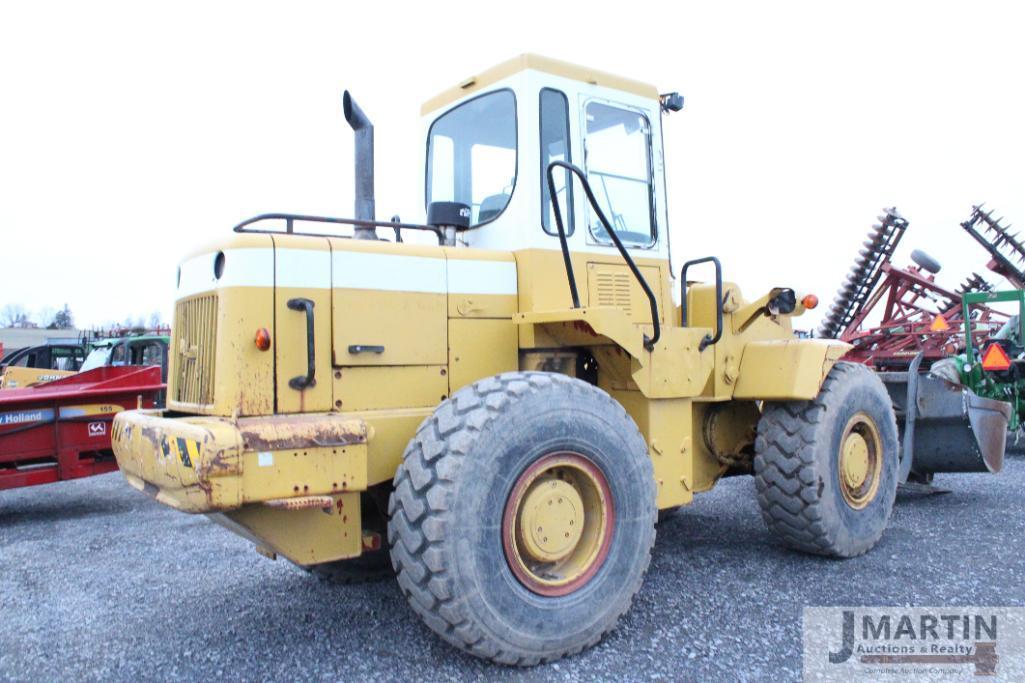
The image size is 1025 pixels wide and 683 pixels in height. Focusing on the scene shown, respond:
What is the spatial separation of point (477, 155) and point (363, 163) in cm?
77

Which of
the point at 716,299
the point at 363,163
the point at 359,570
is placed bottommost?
the point at 359,570

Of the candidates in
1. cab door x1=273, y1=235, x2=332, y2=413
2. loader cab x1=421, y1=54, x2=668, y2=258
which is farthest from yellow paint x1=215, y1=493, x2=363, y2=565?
loader cab x1=421, y1=54, x2=668, y2=258

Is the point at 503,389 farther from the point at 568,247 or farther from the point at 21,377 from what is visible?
the point at 21,377

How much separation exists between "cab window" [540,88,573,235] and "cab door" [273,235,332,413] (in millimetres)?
1288

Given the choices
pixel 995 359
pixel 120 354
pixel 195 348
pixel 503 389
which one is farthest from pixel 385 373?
pixel 120 354

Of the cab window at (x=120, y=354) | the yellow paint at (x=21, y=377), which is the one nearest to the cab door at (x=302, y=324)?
the yellow paint at (x=21, y=377)

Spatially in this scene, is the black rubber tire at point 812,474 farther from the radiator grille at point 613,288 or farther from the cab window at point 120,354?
the cab window at point 120,354

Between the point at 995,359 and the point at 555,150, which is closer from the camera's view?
the point at 555,150

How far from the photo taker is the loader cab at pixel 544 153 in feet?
14.9

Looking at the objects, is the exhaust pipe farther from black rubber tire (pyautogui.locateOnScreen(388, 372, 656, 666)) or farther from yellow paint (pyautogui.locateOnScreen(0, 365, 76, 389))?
yellow paint (pyautogui.locateOnScreen(0, 365, 76, 389))

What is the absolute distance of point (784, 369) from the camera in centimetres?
514

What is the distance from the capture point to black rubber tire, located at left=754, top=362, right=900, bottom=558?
506 cm

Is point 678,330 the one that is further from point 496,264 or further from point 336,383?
point 336,383

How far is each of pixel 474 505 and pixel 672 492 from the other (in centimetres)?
164
